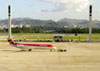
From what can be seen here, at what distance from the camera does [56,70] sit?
42969 mm

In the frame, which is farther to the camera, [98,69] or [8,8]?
[8,8]

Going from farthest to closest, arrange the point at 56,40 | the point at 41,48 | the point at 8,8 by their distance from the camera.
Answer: the point at 8,8
the point at 56,40
the point at 41,48

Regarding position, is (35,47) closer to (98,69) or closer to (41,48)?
(41,48)

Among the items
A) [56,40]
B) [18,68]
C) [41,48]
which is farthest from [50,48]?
[56,40]

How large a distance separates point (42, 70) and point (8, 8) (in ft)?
322

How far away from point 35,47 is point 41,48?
2048 millimetres

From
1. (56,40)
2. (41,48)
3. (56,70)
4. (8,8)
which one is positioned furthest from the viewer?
(8,8)

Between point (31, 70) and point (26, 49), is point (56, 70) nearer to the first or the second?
point (31, 70)

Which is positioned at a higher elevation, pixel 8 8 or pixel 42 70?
pixel 8 8

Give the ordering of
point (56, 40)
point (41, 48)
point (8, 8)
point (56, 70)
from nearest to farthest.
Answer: point (56, 70) < point (41, 48) < point (56, 40) < point (8, 8)

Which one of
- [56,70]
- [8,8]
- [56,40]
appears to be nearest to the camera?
[56,70]

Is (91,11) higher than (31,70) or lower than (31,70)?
higher

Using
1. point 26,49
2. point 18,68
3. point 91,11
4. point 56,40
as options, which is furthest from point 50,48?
point 91,11

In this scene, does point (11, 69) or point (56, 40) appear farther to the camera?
point (56, 40)
